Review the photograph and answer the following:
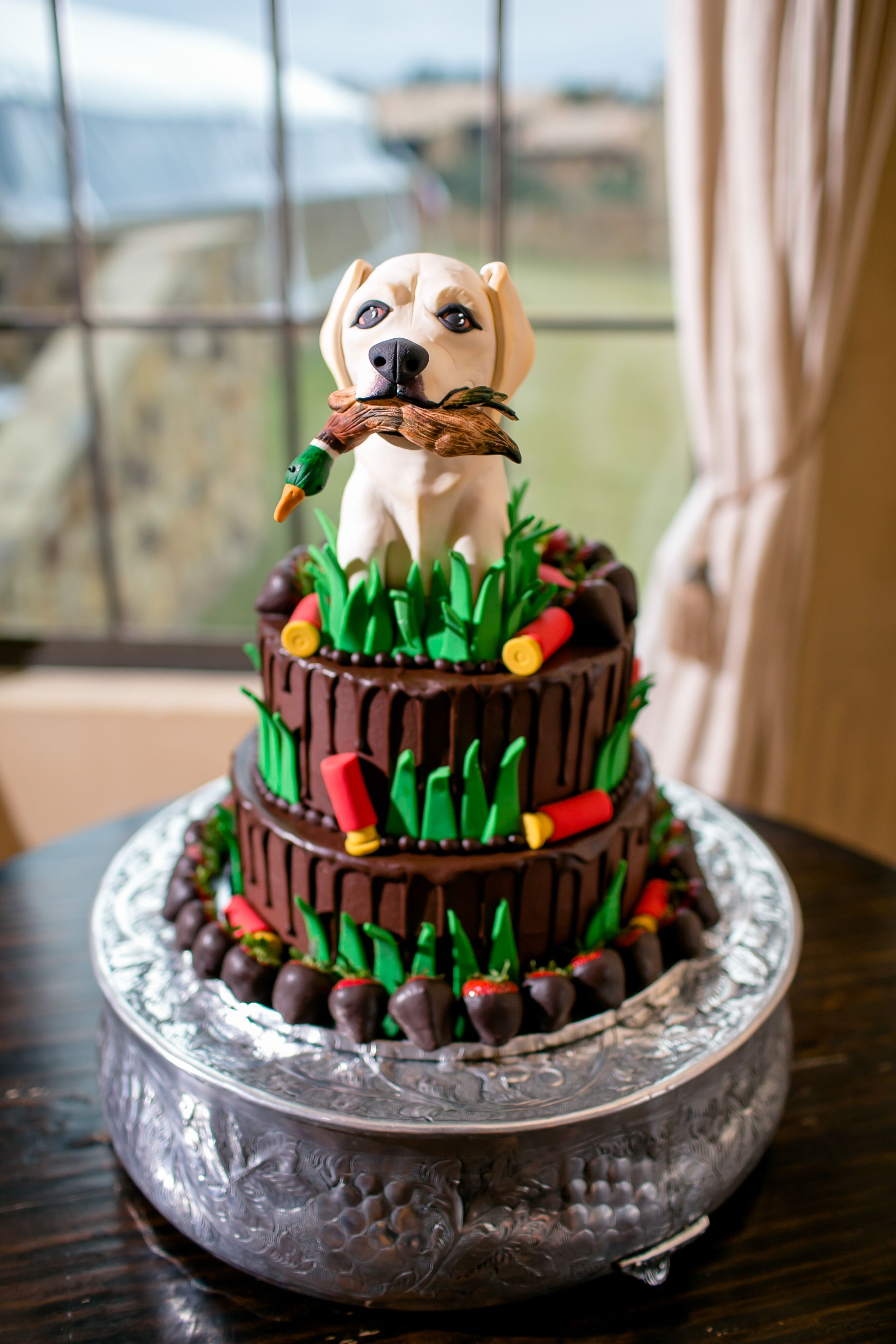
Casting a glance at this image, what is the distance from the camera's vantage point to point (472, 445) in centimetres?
110

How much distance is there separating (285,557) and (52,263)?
8.68 ft

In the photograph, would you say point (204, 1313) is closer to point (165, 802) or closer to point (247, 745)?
point (247, 745)

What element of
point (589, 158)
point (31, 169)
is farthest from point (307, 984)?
point (589, 158)

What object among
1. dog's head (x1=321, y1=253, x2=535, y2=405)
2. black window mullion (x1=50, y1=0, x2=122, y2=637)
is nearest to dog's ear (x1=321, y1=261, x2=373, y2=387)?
dog's head (x1=321, y1=253, x2=535, y2=405)

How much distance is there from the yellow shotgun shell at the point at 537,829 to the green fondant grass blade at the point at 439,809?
0.28ft

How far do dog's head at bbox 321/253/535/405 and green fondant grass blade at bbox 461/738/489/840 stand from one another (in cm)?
40

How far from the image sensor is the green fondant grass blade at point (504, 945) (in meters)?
1.20

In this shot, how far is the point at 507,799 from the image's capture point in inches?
47.6

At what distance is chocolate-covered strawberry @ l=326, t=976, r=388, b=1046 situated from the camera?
46.2 inches

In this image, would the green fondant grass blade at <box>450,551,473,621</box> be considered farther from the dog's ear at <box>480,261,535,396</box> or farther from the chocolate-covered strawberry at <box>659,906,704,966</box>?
the chocolate-covered strawberry at <box>659,906,704,966</box>

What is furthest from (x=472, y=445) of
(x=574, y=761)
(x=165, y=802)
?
(x=165, y=802)

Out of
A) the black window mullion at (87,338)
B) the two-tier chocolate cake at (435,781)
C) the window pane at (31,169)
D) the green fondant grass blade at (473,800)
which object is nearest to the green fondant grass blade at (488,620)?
the two-tier chocolate cake at (435,781)

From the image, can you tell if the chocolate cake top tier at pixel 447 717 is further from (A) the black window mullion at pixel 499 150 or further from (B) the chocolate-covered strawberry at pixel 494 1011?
(A) the black window mullion at pixel 499 150

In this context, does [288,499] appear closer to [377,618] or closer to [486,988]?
[377,618]
